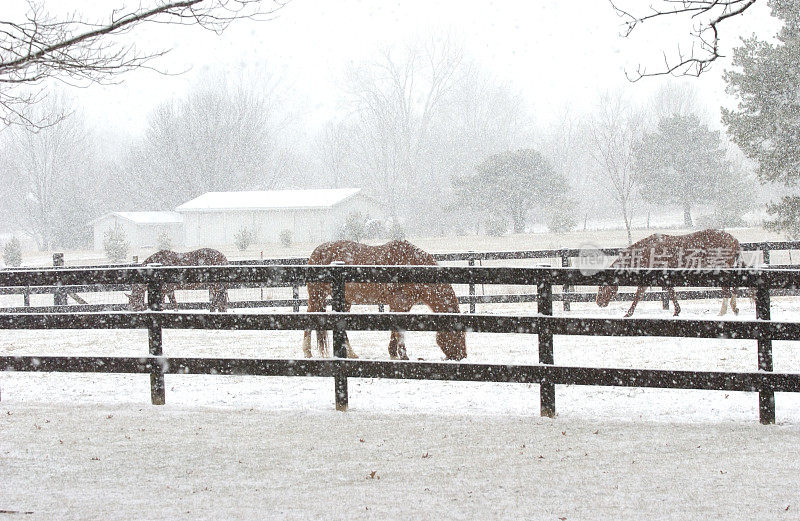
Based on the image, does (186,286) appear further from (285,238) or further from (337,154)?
(337,154)

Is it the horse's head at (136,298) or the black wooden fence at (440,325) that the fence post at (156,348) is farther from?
the horse's head at (136,298)

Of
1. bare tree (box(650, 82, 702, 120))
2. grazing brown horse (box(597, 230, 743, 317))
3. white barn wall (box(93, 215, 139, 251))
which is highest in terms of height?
bare tree (box(650, 82, 702, 120))

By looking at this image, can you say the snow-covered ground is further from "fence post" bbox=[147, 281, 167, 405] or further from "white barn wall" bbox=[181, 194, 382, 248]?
"white barn wall" bbox=[181, 194, 382, 248]

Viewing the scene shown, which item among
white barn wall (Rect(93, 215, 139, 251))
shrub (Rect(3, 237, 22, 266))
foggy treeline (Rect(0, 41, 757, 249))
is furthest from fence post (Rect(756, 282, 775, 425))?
white barn wall (Rect(93, 215, 139, 251))

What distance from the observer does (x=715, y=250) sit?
43.2ft

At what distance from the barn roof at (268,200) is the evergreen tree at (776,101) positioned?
2553cm

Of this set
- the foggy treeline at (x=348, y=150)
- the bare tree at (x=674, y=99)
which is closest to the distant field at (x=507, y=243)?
the foggy treeline at (x=348, y=150)

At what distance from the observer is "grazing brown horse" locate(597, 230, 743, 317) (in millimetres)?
13141

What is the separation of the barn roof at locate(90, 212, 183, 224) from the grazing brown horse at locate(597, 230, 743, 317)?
141ft

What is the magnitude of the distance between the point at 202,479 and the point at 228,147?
5967 cm

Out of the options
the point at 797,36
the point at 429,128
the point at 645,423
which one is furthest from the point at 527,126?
the point at 645,423

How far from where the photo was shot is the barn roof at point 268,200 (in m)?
43.9

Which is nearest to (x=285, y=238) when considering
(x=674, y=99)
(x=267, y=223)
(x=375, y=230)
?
(x=267, y=223)

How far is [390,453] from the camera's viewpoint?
466cm
